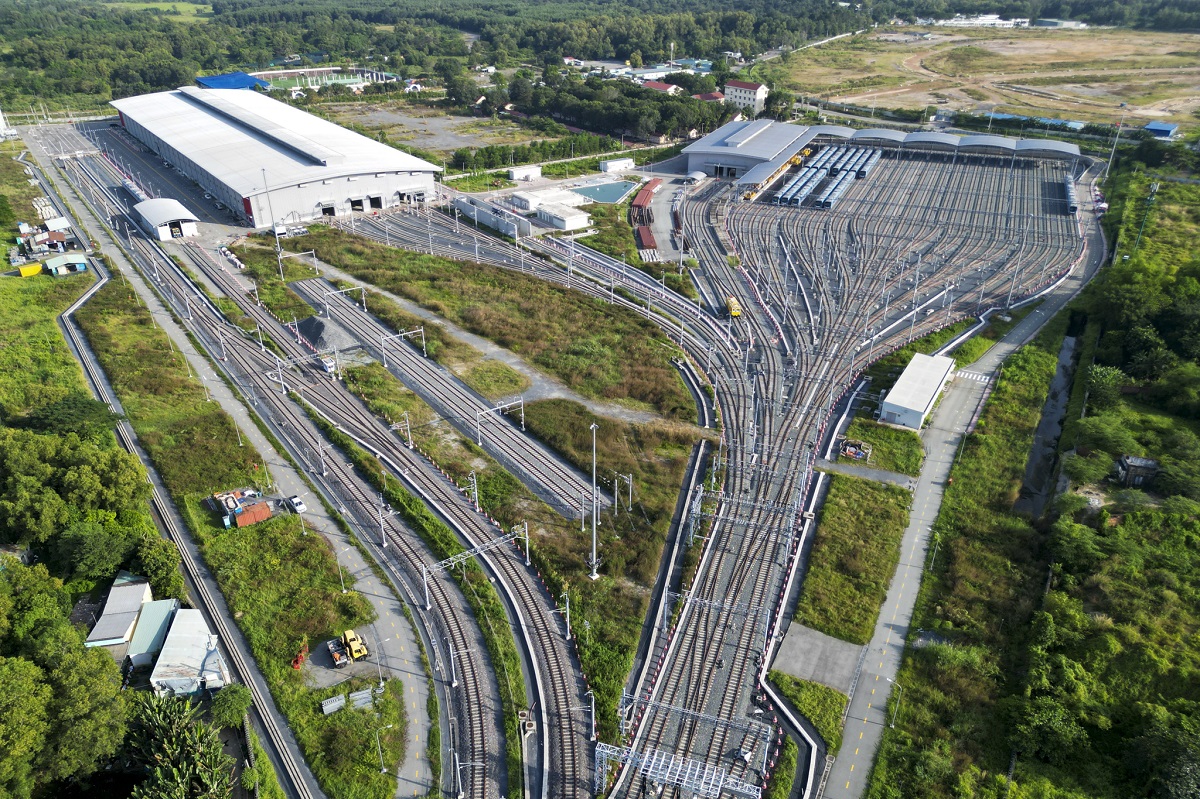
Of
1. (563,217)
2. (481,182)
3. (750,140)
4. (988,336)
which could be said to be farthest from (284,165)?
(988,336)

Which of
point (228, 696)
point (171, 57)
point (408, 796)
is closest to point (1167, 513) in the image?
point (408, 796)

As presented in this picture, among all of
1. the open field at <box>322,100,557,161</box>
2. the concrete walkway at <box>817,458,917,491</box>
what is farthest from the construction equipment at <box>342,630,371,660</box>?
the open field at <box>322,100,557,161</box>

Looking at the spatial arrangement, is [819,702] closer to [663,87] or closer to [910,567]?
[910,567]

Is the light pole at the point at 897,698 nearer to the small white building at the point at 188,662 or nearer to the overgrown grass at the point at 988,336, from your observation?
the small white building at the point at 188,662

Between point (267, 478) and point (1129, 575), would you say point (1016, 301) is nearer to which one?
point (1129, 575)

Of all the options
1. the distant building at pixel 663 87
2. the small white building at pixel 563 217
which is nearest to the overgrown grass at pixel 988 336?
the small white building at pixel 563 217

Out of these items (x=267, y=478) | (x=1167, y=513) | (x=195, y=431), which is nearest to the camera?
(x=1167, y=513)

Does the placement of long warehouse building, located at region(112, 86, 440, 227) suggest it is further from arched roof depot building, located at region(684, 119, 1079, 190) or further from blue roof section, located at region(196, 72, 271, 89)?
arched roof depot building, located at region(684, 119, 1079, 190)

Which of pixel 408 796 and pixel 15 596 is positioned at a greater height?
pixel 15 596
